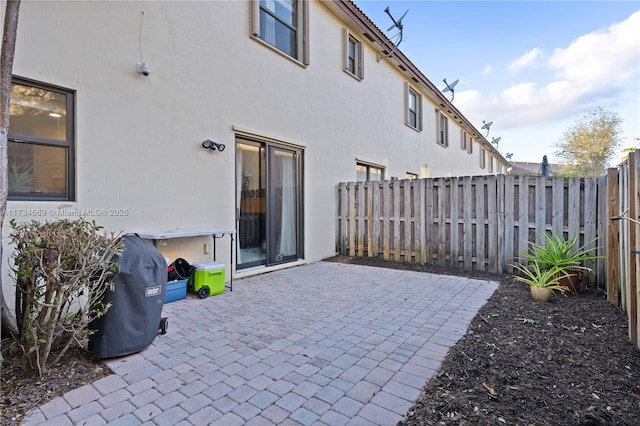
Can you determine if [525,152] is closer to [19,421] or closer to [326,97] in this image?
[326,97]

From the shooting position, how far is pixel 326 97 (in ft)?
25.0

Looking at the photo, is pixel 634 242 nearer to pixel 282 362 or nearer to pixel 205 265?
pixel 282 362

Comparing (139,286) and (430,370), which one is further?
(139,286)

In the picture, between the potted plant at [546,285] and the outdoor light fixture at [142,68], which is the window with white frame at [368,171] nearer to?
the potted plant at [546,285]

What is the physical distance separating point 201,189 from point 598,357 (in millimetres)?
5003

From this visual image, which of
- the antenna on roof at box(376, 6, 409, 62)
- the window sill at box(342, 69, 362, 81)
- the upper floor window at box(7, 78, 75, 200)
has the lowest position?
the upper floor window at box(7, 78, 75, 200)

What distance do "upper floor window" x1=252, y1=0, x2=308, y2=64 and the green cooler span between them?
4171 mm

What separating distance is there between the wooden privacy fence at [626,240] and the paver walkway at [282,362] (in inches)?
54.3

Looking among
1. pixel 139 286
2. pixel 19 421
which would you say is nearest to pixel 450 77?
pixel 139 286

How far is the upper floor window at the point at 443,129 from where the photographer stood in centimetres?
1490

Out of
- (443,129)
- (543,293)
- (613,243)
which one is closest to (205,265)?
(543,293)

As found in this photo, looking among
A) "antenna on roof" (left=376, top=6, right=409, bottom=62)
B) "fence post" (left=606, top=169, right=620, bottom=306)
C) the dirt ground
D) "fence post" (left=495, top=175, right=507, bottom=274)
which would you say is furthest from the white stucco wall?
"fence post" (left=606, top=169, right=620, bottom=306)

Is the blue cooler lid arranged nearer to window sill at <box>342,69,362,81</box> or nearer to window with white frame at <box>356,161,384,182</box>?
window with white frame at <box>356,161,384,182</box>

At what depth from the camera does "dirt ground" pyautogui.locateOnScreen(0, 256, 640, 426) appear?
74.8 inches
